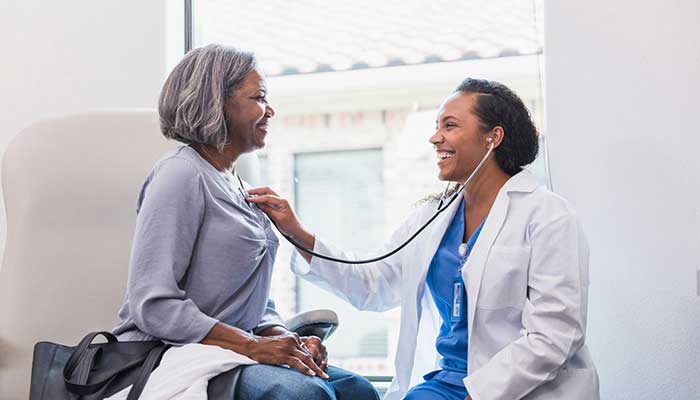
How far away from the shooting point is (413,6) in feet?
10.0

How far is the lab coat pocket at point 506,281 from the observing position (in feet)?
5.65

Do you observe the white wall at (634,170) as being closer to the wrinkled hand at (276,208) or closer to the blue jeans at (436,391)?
the blue jeans at (436,391)

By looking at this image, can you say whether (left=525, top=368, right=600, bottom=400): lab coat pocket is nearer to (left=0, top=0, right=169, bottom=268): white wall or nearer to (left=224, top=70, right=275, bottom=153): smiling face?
(left=224, top=70, right=275, bottom=153): smiling face

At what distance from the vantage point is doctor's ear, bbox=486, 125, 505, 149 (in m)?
1.88

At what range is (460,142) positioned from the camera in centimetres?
186

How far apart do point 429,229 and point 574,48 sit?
0.66 metres

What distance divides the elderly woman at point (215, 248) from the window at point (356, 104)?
50.1 inches

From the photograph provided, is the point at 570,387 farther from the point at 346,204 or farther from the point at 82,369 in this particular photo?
the point at 346,204

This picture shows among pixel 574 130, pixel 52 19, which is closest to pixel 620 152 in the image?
pixel 574 130

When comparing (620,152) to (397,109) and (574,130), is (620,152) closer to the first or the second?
(574,130)

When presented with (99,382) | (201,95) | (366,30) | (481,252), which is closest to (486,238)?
(481,252)

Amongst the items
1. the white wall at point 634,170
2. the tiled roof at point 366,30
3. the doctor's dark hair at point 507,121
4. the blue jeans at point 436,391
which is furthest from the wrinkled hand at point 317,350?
the tiled roof at point 366,30

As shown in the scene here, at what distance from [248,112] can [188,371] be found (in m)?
0.58

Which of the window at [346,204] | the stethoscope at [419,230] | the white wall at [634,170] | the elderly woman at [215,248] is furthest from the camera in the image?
the window at [346,204]
